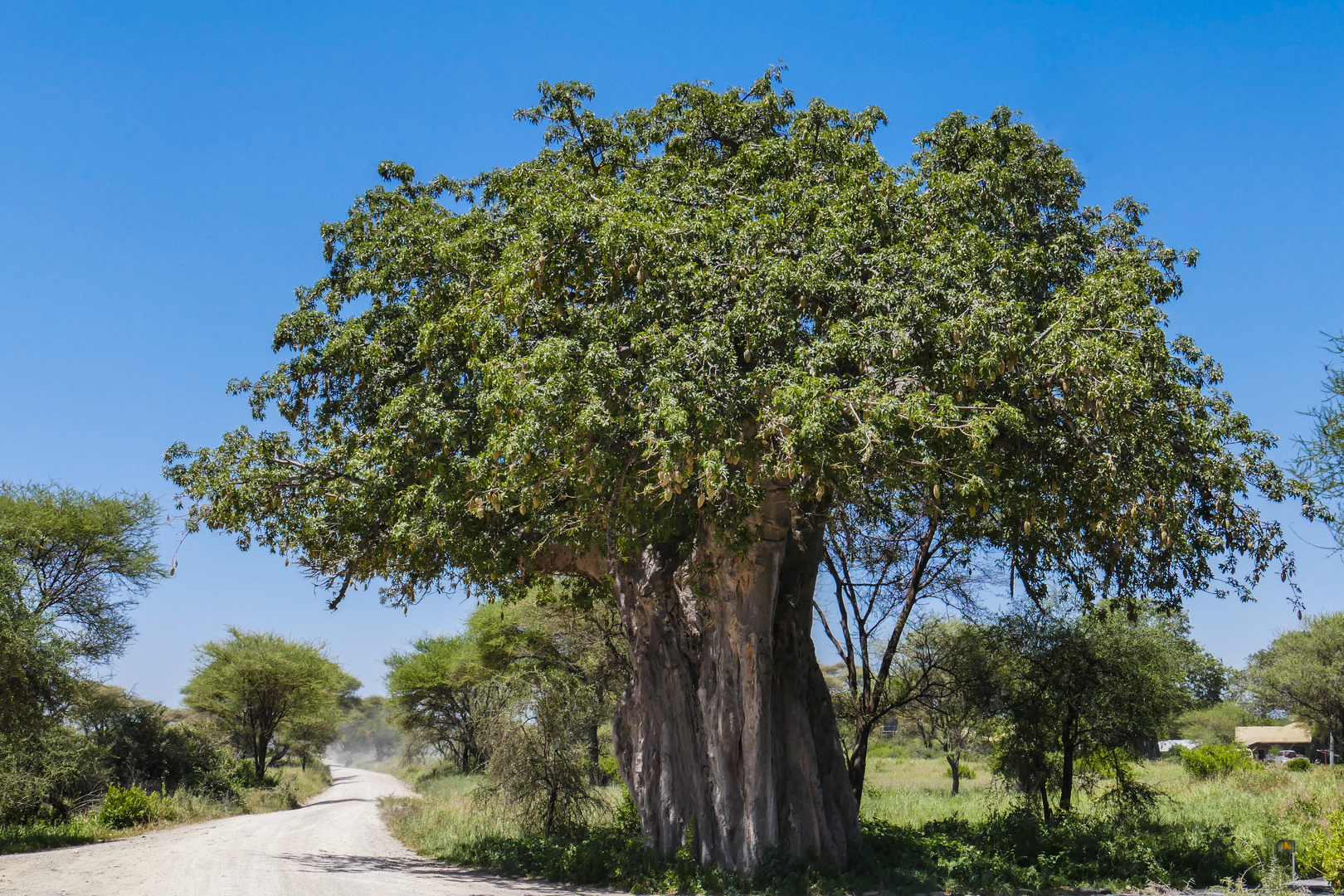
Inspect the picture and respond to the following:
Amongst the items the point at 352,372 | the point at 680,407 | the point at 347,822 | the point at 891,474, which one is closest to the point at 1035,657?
the point at 891,474

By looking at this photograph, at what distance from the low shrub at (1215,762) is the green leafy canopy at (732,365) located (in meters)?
18.3

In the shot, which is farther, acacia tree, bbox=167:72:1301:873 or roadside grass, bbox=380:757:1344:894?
roadside grass, bbox=380:757:1344:894

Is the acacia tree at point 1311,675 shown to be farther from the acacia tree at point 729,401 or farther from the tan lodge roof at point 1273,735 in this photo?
the acacia tree at point 729,401

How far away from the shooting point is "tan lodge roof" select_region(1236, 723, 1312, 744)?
50.3 meters

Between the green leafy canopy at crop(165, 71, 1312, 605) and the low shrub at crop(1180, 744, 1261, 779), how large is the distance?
18.3 meters

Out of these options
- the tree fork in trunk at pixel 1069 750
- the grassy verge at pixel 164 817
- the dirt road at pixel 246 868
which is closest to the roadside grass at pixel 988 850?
the tree fork in trunk at pixel 1069 750

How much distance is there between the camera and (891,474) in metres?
9.43

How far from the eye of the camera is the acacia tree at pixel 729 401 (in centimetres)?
916

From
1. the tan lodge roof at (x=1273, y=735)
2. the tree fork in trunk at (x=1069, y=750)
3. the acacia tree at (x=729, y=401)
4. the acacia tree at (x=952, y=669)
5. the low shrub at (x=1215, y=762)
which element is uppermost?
the acacia tree at (x=729, y=401)

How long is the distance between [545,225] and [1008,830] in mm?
11310

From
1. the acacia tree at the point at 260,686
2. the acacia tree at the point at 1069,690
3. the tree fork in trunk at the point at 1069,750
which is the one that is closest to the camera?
the acacia tree at the point at 1069,690

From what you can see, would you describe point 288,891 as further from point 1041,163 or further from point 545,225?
point 1041,163

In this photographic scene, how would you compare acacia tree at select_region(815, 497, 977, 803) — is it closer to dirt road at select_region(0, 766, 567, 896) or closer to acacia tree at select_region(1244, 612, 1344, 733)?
dirt road at select_region(0, 766, 567, 896)

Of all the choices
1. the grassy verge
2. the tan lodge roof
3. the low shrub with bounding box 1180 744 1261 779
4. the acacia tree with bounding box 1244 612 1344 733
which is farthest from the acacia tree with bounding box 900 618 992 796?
the tan lodge roof
